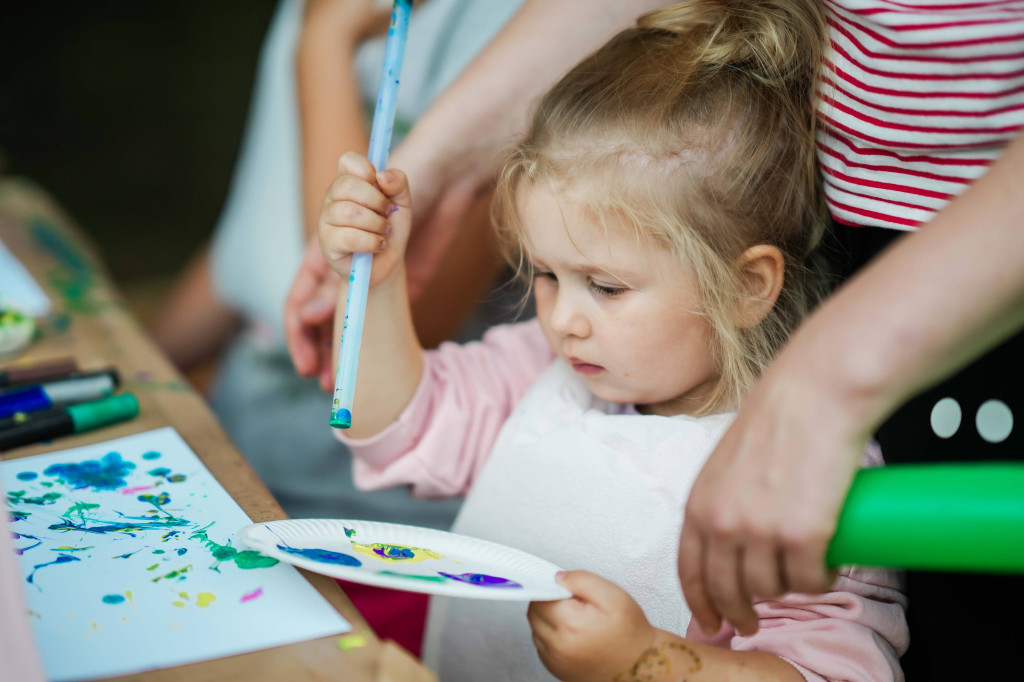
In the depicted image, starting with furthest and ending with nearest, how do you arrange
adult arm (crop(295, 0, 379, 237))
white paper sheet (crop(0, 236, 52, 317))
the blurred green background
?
1. the blurred green background
2. adult arm (crop(295, 0, 379, 237))
3. white paper sheet (crop(0, 236, 52, 317))

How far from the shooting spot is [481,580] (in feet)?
1.89

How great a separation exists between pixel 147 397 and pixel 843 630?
649 millimetres

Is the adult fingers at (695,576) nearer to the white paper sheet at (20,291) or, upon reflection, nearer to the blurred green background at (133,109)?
the white paper sheet at (20,291)

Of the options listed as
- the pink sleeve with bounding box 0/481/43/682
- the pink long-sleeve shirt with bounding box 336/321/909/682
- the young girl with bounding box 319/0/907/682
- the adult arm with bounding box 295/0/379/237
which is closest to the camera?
the pink sleeve with bounding box 0/481/43/682

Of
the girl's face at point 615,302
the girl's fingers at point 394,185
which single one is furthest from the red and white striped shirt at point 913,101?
the girl's fingers at point 394,185

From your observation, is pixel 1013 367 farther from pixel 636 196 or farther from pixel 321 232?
pixel 321 232

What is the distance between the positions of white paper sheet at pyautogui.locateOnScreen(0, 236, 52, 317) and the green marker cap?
31 cm

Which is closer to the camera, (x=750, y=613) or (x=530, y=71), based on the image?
(x=750, y=613)

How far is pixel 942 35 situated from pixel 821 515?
0.36m

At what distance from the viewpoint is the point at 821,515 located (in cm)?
48

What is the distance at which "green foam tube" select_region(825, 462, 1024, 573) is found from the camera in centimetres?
46

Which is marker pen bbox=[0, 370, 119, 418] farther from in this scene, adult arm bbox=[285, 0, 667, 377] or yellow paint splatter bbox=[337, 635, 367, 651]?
yellow paint splatter bbox=[337, 635, 367, 651]

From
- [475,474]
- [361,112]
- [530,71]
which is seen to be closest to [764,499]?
[475,474]

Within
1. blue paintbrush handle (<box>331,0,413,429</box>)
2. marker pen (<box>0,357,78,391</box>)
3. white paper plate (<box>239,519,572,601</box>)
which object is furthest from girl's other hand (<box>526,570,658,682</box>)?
marker pen (<box>0,357,78,391</box>)
